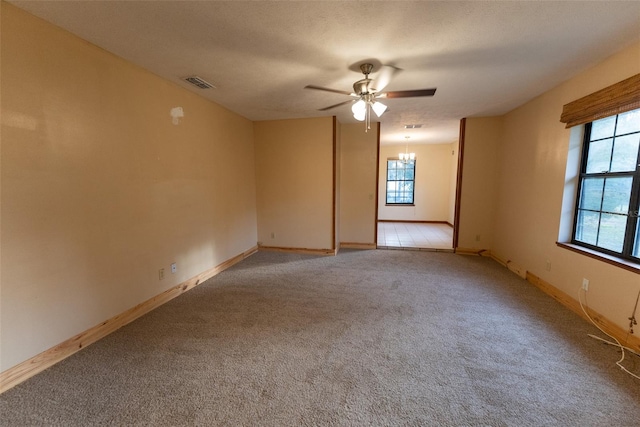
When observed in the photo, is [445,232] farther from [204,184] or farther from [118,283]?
[118,283]

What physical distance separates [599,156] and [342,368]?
324cm

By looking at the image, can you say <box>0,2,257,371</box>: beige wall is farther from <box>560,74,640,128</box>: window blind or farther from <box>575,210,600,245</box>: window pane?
<box>575,210,600,245</box>: window pane

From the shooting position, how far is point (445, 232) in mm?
6602

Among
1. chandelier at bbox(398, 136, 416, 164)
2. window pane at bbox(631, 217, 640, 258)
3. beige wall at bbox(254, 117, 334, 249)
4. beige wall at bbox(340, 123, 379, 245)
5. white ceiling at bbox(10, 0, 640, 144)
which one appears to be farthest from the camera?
chandelier at bbox(398, 136, 416, 164)

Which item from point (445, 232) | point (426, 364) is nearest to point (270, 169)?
point (426, 364)

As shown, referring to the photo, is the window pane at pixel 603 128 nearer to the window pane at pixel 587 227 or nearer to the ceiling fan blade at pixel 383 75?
the window pane at pixel 587 227

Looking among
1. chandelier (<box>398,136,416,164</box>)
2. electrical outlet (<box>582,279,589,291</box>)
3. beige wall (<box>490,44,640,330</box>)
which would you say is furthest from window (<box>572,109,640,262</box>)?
chandelier (<box>398,136,416,164</box>)

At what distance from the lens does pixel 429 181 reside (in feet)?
25.9

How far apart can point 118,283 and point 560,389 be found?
3.51 metres

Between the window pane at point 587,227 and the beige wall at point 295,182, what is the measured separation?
127 inches

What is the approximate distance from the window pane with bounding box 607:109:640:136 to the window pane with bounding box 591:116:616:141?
0.24ft

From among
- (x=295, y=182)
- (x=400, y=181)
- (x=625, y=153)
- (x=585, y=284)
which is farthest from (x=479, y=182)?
(x=400, y=181)

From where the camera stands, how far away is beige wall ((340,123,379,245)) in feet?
16.3

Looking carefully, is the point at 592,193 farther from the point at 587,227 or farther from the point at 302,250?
the point at 302,250
